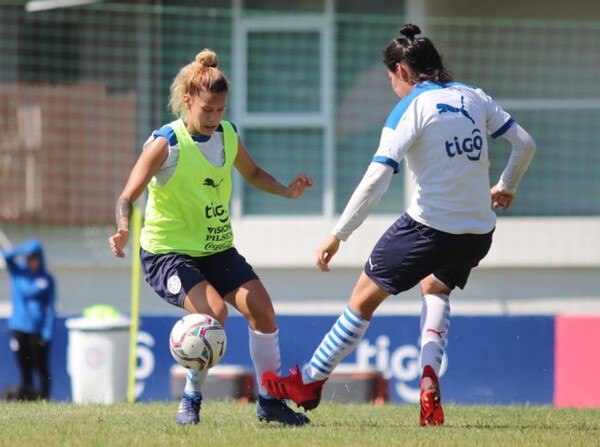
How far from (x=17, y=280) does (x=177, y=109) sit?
731 centimetres

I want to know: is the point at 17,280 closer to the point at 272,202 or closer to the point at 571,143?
the point at 272,202

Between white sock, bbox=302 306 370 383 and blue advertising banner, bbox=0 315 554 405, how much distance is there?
6.03m

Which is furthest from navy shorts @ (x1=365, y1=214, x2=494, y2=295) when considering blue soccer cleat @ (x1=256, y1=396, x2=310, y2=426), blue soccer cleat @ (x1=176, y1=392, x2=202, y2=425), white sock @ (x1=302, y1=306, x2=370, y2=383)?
blue soccer cleat @ (x1=176, y1=392, x2=202, y2=425)

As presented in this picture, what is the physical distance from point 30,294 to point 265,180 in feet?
23.1

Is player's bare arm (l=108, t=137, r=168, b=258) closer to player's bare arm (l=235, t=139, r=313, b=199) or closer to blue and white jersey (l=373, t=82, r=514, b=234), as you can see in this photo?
player's bare arm (l=235, t=139, r=313, b=199)

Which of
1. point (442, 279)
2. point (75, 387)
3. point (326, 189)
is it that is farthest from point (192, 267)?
point (326, 189)

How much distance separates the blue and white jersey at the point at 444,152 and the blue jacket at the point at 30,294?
25.2 feet

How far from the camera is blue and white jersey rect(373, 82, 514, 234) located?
23.1 feet

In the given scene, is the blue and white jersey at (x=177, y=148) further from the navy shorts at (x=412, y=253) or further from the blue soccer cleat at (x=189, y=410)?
the blue soccer cleat at (x=189, y=410)

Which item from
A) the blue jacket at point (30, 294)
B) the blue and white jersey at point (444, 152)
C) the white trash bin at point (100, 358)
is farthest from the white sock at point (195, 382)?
the blue jacket at point (30, 294)

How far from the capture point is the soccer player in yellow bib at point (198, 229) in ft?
23.8

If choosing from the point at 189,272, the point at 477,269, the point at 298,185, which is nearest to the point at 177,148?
the point at 189,272

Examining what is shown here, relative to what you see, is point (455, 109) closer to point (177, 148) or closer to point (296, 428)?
point (177, 148)

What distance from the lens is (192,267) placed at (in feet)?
24.0
